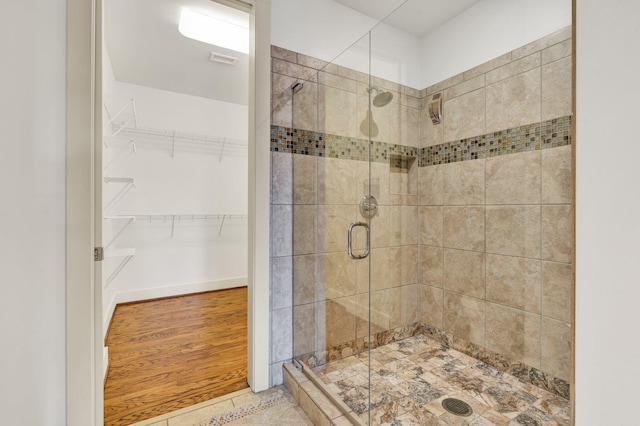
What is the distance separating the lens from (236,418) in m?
1.50

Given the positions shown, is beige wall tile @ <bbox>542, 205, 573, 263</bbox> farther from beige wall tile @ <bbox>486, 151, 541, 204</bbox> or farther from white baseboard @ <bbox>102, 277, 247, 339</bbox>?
white baseboard @ <bbox>102, 277, 247, 339</bbox>

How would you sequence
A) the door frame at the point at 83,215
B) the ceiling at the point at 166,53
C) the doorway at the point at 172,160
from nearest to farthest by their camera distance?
the door frame at the point at 83,215, the ceiling at the point at 166,53, the doorway at the point at 172,160

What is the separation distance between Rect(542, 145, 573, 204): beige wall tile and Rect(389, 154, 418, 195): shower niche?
701 millimetres

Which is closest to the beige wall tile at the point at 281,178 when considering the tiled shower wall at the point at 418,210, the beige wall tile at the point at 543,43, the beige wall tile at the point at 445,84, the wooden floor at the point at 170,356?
the tiled shower wall at the point at 418,210

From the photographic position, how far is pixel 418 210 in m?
1.96

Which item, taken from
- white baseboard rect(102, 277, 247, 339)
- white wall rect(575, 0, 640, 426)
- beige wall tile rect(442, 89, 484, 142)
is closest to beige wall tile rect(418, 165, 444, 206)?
beige wall tile rect(442, 89, 484, 142)

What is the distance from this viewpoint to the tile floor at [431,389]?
4.43ft

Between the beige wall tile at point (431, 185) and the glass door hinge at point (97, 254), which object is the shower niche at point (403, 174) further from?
the glass door hinge at point (97, 254)

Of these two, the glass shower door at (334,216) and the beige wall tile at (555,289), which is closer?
the beige wall tile at (555,289)

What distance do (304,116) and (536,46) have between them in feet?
4.23

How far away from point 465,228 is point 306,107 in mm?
1316

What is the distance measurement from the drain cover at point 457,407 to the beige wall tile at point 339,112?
1.53 meters

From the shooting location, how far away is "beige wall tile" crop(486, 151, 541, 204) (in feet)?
5.00

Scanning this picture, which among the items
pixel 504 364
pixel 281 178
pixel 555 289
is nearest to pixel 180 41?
pixel 281 178
